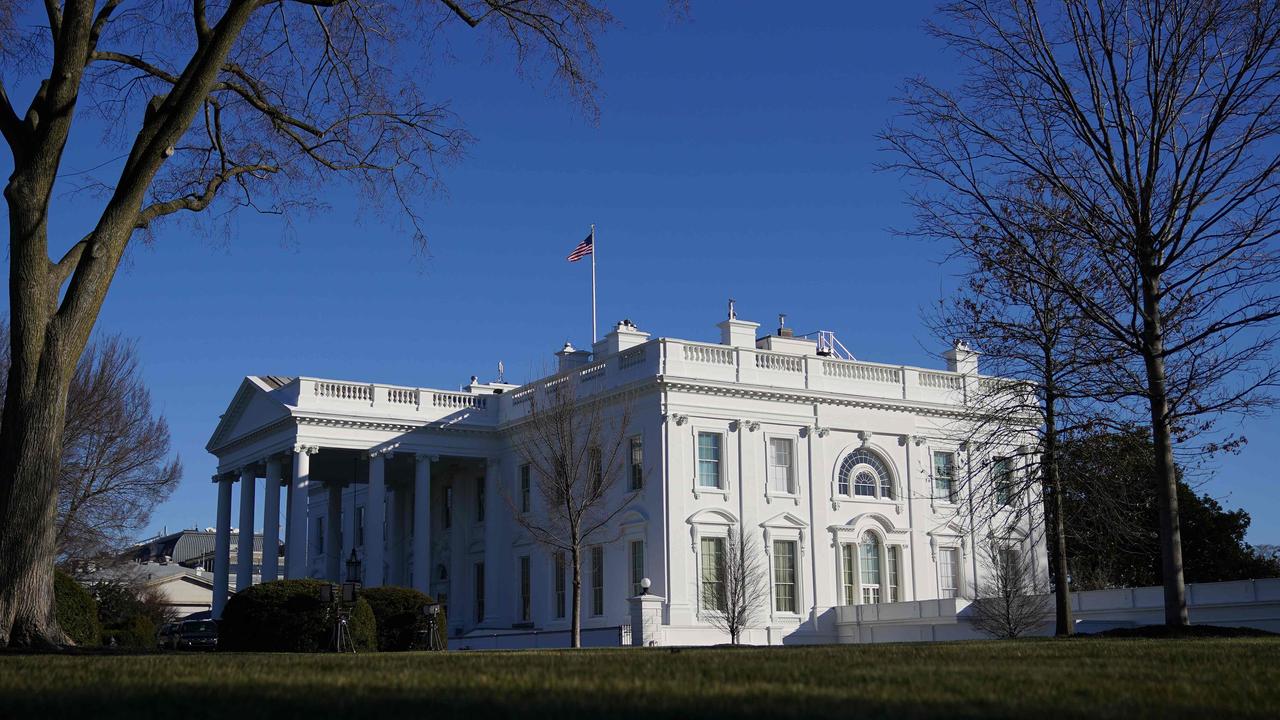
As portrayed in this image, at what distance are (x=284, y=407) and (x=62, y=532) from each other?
8.64m

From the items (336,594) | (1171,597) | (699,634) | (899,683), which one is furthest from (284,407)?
(899,683)

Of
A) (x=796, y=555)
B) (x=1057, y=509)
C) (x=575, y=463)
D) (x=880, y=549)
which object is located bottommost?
(x=796, y=555)

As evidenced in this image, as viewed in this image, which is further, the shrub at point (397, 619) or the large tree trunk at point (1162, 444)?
Result: the shrub at point (397, 619)

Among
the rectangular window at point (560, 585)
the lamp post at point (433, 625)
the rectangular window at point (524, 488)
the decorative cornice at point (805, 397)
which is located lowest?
the lamp post at point (433, 625)

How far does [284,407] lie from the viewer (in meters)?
45.0

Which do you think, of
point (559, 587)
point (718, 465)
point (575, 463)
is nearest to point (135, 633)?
point (559, 587)

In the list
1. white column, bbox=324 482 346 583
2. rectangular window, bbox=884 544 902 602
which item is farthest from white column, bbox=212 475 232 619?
rectangular window, bbox=884 544 902 602

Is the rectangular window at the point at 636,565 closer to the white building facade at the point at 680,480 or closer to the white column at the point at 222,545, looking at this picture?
the white building facade at the point at 680,480

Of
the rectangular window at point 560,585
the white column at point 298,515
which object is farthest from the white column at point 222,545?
the rectangular window at point 560,585

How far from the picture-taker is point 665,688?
27.5ft

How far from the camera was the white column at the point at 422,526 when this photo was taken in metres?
46.0

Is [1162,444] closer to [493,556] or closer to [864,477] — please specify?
[864,477]

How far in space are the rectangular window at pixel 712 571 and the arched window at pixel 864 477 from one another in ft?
16.6

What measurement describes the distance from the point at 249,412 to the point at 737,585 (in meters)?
20.5
